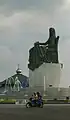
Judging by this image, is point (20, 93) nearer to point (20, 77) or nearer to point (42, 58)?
point (42, 58)

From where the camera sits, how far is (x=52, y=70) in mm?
94625

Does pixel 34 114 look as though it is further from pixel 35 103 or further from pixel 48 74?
pixel 48 74

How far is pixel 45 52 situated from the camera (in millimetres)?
95438

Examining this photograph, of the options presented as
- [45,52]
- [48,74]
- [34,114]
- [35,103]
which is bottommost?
[34,114]

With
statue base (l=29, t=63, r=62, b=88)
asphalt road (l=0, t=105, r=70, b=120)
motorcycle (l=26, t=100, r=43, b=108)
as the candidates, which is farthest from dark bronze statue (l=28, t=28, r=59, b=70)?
asphalt road (l=0, t=105, r=70, b=120)

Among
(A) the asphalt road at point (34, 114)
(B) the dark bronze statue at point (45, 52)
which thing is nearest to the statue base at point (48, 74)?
(B) the dark bronze statue at point (45, 52)

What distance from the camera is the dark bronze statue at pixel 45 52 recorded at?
9438 cm

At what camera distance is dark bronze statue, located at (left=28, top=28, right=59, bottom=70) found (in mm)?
94375

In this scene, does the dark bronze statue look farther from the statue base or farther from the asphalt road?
the asphalt road

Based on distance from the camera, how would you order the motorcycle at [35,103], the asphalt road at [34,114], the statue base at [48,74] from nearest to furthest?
Result: the asphalt road at [34,114], the motorcycle at [35,103], the statue base at [48,74]

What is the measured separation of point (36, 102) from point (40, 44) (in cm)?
6769

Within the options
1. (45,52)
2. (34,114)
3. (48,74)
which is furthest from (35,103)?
(45,52)

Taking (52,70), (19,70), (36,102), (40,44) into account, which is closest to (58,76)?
(52,70)

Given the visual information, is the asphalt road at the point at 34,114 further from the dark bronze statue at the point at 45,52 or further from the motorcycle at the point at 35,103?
the dark bronze statue at the point at 45,52
